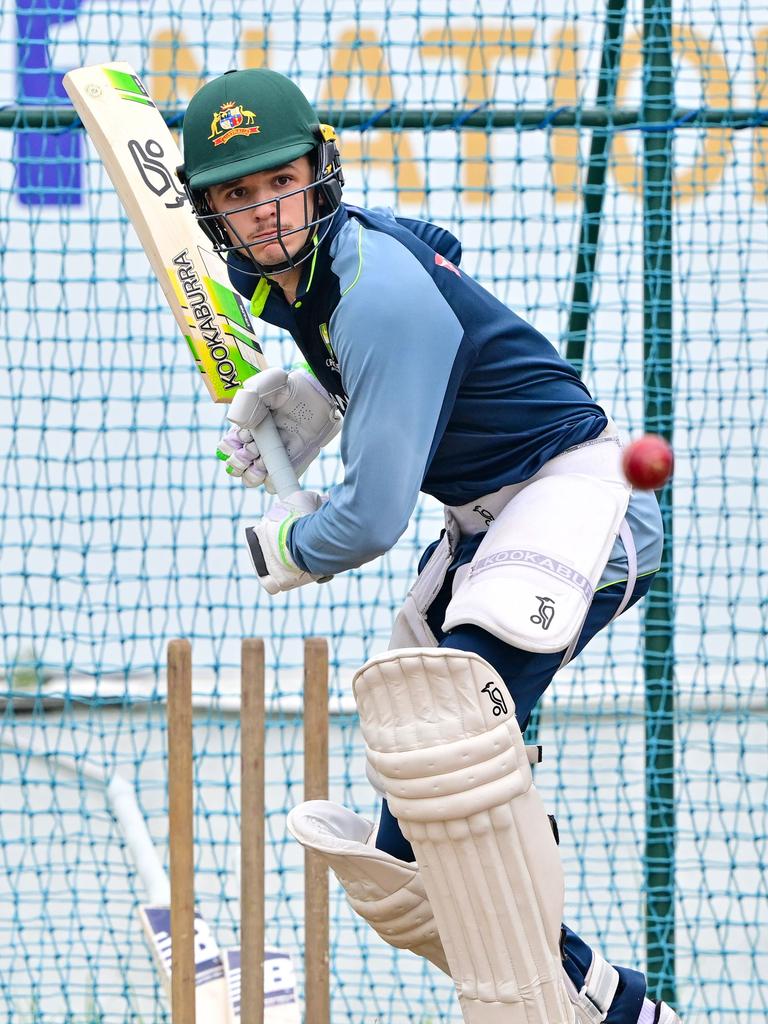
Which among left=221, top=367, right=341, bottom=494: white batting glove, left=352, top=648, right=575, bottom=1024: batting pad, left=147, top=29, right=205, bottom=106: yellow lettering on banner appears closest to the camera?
left=352, top=648, right=575, bottom=1024: batting pad

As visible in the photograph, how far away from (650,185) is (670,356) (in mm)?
379

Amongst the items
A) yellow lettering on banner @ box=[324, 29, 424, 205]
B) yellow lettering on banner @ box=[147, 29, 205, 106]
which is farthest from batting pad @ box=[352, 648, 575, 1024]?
yellow lettering on banner @ box=[147, 29, 205, 106]

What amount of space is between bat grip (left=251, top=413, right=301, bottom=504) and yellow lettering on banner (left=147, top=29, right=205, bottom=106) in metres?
1.43

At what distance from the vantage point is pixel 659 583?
3.21 m

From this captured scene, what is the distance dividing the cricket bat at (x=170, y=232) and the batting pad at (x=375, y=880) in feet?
2.23

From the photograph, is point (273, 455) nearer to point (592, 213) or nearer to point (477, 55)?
point (592, 213)

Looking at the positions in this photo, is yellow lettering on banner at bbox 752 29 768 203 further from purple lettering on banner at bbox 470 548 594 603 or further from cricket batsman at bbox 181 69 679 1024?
purple lettering on banner at bbox 470 548 594 603

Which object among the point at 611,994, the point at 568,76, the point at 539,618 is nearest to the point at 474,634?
the point at 539,618

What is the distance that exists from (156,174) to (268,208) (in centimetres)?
44

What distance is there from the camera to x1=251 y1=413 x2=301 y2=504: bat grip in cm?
Answer: 207

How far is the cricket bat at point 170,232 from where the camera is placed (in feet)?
7.16

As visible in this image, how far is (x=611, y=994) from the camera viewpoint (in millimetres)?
1906

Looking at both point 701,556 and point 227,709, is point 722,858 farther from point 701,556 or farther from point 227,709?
point 227,709

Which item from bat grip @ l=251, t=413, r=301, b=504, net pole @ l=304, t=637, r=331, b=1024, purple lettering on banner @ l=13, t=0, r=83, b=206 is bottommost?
net pole @ l=304, t=637, r=331, b=1024
